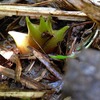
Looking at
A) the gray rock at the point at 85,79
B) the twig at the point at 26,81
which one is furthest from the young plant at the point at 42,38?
the gray rock at the point at 85,79

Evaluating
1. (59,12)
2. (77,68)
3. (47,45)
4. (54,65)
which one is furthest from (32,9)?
(77,68)

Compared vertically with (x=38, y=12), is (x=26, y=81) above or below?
below

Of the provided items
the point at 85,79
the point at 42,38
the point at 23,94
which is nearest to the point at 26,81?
the point at 23,94

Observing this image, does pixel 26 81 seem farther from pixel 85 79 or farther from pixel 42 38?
pixel 85 79

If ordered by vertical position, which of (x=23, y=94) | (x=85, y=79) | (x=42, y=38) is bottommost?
(x=23, y=94)

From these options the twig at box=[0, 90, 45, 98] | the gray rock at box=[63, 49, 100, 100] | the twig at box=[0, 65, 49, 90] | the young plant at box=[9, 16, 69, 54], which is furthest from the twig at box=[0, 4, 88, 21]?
the gray rock at box=[63, 49, 100, 100]

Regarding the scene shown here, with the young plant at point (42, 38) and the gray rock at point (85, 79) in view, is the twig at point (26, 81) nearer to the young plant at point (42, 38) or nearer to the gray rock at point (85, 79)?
the young plant at point (42, 38)

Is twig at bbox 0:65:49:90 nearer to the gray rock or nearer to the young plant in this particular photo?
the young plant
